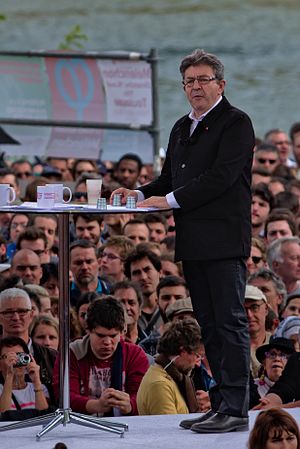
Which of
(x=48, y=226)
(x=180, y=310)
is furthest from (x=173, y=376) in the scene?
(x=48, y=226)

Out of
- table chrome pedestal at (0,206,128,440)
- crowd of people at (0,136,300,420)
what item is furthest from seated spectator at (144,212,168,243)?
table chrome pedestal at (0,206,128,440)

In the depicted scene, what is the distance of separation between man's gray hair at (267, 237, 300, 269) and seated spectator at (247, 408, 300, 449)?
4.61 meters

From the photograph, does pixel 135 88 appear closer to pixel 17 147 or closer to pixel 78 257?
pixel 17 147

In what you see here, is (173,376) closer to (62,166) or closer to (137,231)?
(137,231)

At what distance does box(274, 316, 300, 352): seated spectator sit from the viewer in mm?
8580

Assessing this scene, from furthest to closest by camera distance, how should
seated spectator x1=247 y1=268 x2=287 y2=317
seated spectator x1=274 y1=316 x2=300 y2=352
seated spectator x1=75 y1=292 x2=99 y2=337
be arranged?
seated spectator x1=247 y1=268 x2=287 y2=317, seated spectator x1=75 y1=292 x2=99 y2=337, seated spectator x1=274 y1=316 x2=300 y2=352

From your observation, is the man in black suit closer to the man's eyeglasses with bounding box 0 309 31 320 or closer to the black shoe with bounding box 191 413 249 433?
the black shoe with bounding box 191 413 249 433

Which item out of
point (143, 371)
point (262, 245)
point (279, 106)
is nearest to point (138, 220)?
point (262, 245)

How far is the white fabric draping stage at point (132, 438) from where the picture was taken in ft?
21.5

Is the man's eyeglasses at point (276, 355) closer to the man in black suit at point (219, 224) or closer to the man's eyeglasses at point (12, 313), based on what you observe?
the man's eyeglasses at point (12, 313)

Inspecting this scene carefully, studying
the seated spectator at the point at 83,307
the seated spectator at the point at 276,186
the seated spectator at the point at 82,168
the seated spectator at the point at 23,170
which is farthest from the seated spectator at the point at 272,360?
the seated spectator at the point at 23,170

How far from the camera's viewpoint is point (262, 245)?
11.1 metres

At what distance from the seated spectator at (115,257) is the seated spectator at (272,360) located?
2.56 m

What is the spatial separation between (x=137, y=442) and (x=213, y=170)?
1115 mm
